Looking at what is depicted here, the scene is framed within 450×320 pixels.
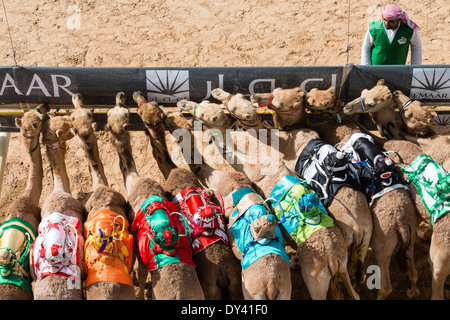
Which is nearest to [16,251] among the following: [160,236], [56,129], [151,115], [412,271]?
[160,236]

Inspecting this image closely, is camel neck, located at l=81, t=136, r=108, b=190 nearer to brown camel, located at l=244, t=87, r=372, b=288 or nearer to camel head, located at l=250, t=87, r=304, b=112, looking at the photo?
brown camel, located at l=244, t=87, r=372, b=288

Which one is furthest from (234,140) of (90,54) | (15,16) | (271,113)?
(15,16)

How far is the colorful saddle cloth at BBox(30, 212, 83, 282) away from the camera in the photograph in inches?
186

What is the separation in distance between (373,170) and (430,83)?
69.6 inches

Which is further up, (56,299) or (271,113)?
(271,113)

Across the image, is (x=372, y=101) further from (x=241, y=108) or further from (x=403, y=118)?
(x=241, y=108)

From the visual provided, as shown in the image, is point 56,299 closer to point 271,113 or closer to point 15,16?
point 271,113

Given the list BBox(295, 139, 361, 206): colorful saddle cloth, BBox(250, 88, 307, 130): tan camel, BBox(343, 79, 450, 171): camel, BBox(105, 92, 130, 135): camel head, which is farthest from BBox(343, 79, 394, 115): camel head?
BBox(105, 92, 130, 135): camel head

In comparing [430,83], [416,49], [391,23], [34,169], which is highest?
[391,23]

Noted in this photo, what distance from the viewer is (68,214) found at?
554 cm

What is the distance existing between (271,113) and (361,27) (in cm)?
404

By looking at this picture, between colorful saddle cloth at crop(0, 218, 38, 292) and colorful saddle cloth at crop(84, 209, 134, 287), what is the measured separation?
578 millimetres

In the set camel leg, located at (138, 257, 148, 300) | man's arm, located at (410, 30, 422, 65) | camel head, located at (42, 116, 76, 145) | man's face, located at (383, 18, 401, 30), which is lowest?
camel leg, located at (138, 257, 148, 300)

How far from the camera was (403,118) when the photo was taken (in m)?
6.40
